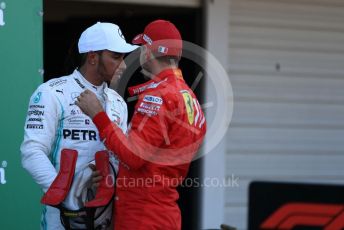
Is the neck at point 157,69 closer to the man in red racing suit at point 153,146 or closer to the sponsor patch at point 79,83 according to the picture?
the man in red racing suit at point 153,146

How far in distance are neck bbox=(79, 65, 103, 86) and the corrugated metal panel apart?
251 cm

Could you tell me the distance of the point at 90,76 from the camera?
3152mm

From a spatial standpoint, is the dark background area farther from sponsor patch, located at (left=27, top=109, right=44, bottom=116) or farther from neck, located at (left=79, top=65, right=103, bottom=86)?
sponsor patch, located at (left=27, top=109, right=44, bottom=116)

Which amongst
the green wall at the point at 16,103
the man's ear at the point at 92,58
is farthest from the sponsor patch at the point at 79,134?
the green wall at the point at 16,103

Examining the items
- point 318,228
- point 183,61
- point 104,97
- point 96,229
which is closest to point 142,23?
point 183,61

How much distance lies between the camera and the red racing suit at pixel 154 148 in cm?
279

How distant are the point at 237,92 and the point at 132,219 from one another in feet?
9.40

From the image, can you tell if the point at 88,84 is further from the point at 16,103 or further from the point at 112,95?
the point at 16,103

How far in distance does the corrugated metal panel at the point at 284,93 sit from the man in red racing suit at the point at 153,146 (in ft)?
8.51

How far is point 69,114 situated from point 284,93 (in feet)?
10.1

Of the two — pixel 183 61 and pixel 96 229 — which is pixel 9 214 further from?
pixel 183 61

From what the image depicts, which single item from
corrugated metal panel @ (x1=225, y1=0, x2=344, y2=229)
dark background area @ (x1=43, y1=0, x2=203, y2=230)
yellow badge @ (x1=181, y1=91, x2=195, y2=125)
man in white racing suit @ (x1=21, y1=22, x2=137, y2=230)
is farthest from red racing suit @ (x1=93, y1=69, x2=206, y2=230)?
corrugated metal panel @ (x1=225, y1=0, x2=344, y2=229)

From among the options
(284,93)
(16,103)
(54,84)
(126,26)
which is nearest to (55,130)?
(54,84)

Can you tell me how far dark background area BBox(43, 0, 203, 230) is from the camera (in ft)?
18.3
